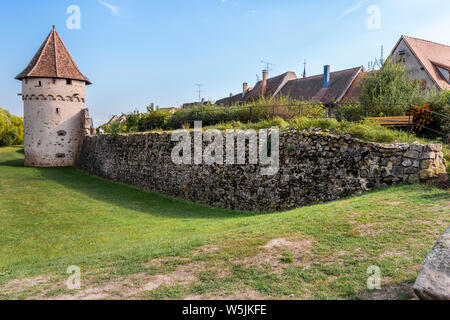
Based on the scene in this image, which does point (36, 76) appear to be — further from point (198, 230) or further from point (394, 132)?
point (394, 132)

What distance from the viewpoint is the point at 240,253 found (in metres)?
6.55

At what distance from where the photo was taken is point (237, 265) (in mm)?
5992

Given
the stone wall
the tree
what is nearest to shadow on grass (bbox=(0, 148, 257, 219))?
the stone wall

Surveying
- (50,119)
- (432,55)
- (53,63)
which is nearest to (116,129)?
(50,119)

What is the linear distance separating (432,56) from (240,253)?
3182 centimetres

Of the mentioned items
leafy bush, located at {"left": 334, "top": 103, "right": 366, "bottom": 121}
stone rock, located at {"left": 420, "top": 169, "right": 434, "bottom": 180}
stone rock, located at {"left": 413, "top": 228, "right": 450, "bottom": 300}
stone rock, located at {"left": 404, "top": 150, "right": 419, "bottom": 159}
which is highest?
leafy bush, located at {"left": 334, "top": 103, "right": 366, "bottom": 121}

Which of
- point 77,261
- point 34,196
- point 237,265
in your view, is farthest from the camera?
point 34,196

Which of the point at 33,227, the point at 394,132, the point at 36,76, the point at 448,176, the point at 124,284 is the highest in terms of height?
the point at 36,76

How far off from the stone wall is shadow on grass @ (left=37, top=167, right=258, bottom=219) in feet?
2.29

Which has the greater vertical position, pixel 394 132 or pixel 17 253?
pixel 394 132

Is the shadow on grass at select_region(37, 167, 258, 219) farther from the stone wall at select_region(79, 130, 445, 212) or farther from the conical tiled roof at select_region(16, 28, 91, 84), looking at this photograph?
the conical tiled roof at select_region(16, 28, 91, 84)

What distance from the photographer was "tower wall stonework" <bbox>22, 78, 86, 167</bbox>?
28812 mm

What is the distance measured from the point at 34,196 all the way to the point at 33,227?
21.2 ft
